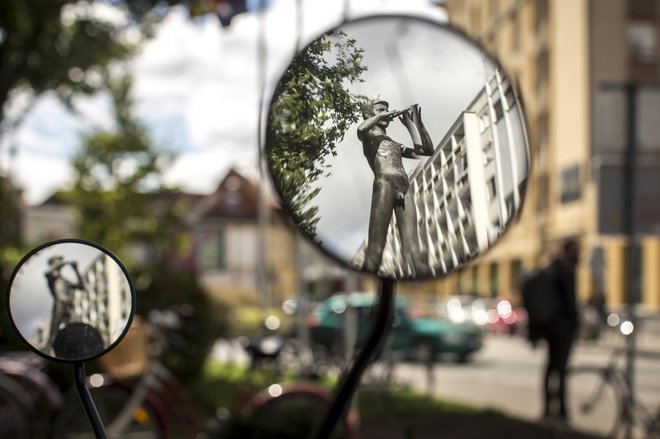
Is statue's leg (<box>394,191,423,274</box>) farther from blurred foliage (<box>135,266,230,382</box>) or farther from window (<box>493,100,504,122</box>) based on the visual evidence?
blurred foliage (<box>135,266,230,382</box>)

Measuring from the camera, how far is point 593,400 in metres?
8.13

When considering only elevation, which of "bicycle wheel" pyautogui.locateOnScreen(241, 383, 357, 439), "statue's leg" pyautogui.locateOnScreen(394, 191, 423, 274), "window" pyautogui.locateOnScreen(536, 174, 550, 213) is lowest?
"bicycle wheel" pyautogui.locateOnScreen(241, 383, 357, 439)

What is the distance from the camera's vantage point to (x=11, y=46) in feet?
40.8

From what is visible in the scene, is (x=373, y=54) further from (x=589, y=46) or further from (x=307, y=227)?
(x=589, y=46)

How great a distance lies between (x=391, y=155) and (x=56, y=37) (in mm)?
13142

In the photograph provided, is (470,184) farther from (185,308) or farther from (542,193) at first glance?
(542,193)

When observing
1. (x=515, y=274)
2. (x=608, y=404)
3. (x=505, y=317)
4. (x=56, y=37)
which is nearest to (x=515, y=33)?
(x=515, y=274)

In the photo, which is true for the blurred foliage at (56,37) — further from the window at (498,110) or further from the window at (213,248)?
the window at (213,248)

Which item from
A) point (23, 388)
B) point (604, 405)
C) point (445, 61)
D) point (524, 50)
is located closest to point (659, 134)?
point (604, 405)

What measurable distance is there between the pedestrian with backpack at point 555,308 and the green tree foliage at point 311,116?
293 inches

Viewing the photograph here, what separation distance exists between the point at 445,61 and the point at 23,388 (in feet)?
22.6

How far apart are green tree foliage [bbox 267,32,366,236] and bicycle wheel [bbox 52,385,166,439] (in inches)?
204

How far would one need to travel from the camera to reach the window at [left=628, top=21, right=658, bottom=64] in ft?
119

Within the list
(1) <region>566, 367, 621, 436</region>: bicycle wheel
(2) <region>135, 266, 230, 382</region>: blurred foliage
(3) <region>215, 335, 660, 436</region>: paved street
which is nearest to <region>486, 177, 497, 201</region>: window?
(1) <region>566, 367, 621, 436</region>: bicycle wheel
